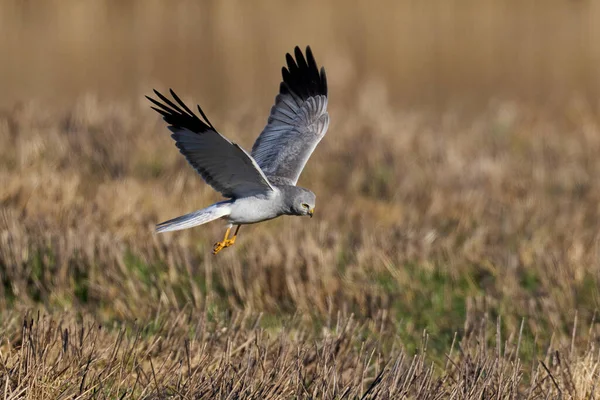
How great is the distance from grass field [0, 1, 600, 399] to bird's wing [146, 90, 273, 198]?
0.69 meters

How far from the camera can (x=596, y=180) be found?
34.1 ft

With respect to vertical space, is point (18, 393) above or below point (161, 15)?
below

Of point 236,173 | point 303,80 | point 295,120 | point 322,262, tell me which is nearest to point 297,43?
point 303,80

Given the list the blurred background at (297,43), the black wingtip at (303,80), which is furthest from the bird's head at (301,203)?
the blurred background at (297,43)

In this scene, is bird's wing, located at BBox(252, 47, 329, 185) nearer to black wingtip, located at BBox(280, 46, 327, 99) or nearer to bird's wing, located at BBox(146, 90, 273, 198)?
black wingtip, located at BBox(280, 46, 327, 99)

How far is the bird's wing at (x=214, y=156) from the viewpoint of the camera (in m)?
5.27

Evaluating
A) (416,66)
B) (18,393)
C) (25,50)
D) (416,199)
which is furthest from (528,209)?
(25,50)

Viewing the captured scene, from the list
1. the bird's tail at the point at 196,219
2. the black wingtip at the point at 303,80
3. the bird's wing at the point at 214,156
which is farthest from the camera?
the black wingtip at the point at 303,80

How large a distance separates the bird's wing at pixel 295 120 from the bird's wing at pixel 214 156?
28.8 inches

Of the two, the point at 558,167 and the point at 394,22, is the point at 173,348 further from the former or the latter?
the point at 394,22

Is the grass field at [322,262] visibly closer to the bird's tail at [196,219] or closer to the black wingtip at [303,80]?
the bird's tail at [196,219]

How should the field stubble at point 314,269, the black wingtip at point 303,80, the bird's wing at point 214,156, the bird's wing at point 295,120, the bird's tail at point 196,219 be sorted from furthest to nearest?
the black wingtip at point 303,80 < the bird's wing at point 295,120 < the bird's tail at point 196,219 < the bird's wing at point 214,156 < the field stubble at point 314,269

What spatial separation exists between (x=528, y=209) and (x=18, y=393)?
242 inches

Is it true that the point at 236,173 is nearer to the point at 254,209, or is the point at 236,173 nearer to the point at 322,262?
the point at 254,209
